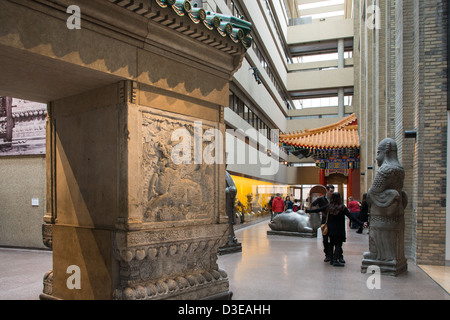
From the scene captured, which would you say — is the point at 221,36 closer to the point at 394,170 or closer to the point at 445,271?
the point at 394,170

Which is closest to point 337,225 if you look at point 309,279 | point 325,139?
point 309,279

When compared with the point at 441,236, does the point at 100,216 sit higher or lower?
higher

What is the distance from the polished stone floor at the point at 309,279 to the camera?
641 centimetres

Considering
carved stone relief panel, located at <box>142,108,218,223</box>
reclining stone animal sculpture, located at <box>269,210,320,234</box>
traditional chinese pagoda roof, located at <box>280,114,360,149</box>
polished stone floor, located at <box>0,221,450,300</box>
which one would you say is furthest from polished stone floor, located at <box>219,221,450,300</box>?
traditional chinese pagoda roof, located at <box>280,114,360,149</box>

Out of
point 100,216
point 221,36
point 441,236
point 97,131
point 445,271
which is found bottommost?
point 445,271

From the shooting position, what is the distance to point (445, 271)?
8508 millimetres

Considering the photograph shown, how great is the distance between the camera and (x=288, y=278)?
7.63 m

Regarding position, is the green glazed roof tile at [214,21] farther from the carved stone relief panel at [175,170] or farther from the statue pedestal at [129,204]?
the carved stone relief panel at [175,170]

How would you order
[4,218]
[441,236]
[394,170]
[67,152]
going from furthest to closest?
[4,218], [441,236], [394,170], [67,152]

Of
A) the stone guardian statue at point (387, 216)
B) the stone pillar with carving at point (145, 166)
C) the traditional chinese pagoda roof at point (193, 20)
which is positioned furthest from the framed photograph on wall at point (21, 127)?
the stone guardian statue at point (387, 216)

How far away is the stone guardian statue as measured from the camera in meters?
7.90

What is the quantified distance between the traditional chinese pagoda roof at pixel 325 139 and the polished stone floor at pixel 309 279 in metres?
12.4

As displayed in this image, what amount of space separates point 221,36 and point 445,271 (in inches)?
268
